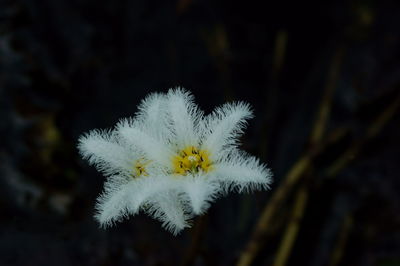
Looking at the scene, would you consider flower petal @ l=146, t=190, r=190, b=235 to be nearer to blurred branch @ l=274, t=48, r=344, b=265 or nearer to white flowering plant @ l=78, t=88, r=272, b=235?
white flowering plant @ l=78, t=88, r=272, b=235

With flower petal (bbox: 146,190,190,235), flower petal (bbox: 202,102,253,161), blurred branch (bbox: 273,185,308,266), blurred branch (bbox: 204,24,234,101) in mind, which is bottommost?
flower petal (bbox: 146,190,190,235)

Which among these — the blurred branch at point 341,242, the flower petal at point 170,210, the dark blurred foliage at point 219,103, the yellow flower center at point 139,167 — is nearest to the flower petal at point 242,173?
the flower petal at point 170,210

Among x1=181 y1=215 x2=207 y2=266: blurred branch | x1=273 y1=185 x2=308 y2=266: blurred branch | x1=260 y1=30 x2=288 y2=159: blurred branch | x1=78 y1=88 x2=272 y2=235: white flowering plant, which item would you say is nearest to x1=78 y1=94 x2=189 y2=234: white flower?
x1=78 y1=88 x2=272 y2=235: white flowering plant

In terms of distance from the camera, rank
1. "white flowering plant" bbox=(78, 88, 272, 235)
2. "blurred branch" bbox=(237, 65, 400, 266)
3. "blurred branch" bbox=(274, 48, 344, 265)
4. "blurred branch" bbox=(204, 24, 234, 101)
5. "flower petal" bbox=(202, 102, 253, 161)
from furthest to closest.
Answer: "blurred branch" bbox=(204, 24, 234, 101) < "blurred branch" bbox=(274, 48, 344, 265) < "blurred branch" bbox=(237, 65, 400, 266) < "flower petal" bbox=(202, 102, 253, 161) < "white flowering plant" bbox=(78, 88, 272, 235)

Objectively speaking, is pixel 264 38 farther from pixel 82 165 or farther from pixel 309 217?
pixel 82 165

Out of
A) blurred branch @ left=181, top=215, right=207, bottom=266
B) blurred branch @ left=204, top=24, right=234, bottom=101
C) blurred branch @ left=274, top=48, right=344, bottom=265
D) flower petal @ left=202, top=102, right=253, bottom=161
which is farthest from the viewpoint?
blurred branch @ left=204, top=24, right=234, bottom=101

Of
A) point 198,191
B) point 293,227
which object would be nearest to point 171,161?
point 198,191

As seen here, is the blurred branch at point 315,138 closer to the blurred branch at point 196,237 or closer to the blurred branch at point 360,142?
the blurred branch at point 360,142

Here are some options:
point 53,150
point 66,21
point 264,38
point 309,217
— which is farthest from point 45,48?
point 309,217

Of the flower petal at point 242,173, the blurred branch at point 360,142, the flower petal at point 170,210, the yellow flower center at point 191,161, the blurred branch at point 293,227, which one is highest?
the blurred branch at point 360,142
